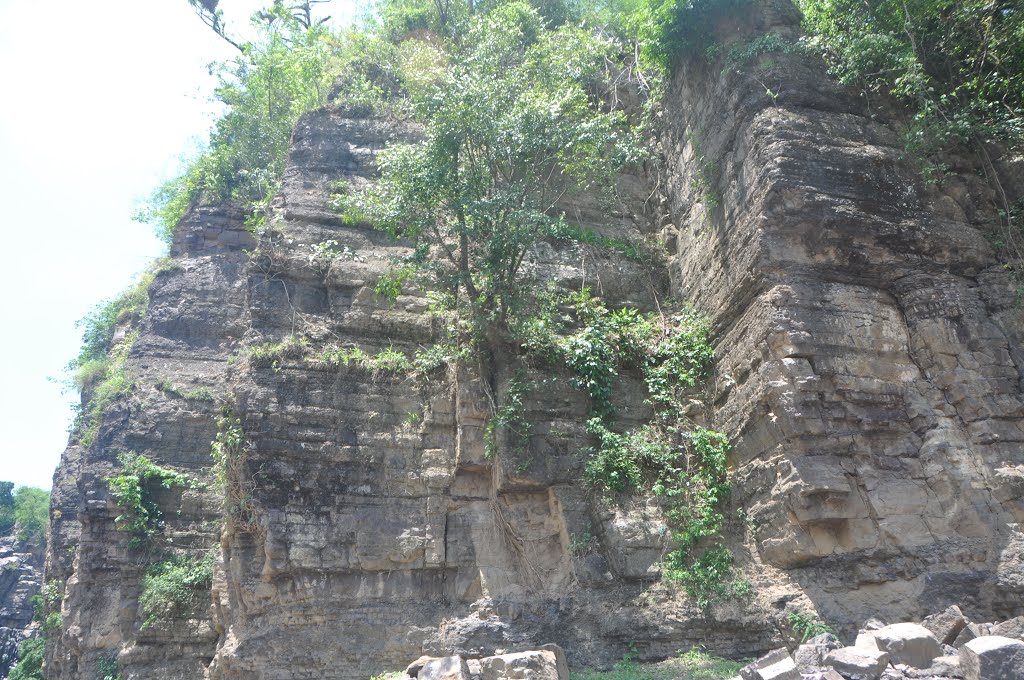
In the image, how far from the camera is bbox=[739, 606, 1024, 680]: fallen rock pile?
495 cm

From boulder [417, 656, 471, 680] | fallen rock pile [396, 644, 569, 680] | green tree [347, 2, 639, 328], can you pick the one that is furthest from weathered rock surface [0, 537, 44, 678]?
fallen rock pile [396, 644, 569, 680]

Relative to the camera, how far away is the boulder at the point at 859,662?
531 centimetres

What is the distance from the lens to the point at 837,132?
9508 millimetres

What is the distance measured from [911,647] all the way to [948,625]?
84cm

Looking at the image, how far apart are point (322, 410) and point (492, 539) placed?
2.82m

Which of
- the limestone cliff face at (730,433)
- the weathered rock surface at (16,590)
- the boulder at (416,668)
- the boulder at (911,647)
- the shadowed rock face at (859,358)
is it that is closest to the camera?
the boulder at (911,647)

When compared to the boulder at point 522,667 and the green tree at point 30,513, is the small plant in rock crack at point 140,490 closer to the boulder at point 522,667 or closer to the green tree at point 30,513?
the boulder at point 522,667

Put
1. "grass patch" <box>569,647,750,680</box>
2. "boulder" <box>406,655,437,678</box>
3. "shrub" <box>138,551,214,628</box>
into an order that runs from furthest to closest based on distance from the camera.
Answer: "shrub" <box>138,551,214,628</box>
"grass patch" <box>569,647,750,680</box>
"boulder" <box>406,655,437,678</box>

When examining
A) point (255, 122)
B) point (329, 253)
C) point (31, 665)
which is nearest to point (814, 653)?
point (329, 253)

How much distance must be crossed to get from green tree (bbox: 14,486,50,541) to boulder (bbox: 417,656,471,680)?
2677cm

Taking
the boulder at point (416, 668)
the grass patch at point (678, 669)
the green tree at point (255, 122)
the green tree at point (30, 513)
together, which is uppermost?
the green tree at point (255, 122)

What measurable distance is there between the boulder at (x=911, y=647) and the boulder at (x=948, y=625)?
476mm

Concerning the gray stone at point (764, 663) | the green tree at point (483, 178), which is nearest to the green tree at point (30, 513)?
the green tree at point (483, 178)

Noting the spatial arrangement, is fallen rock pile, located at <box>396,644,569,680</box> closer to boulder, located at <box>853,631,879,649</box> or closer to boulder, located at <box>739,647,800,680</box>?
boulder, located at <box>739,647,800,680</box>
